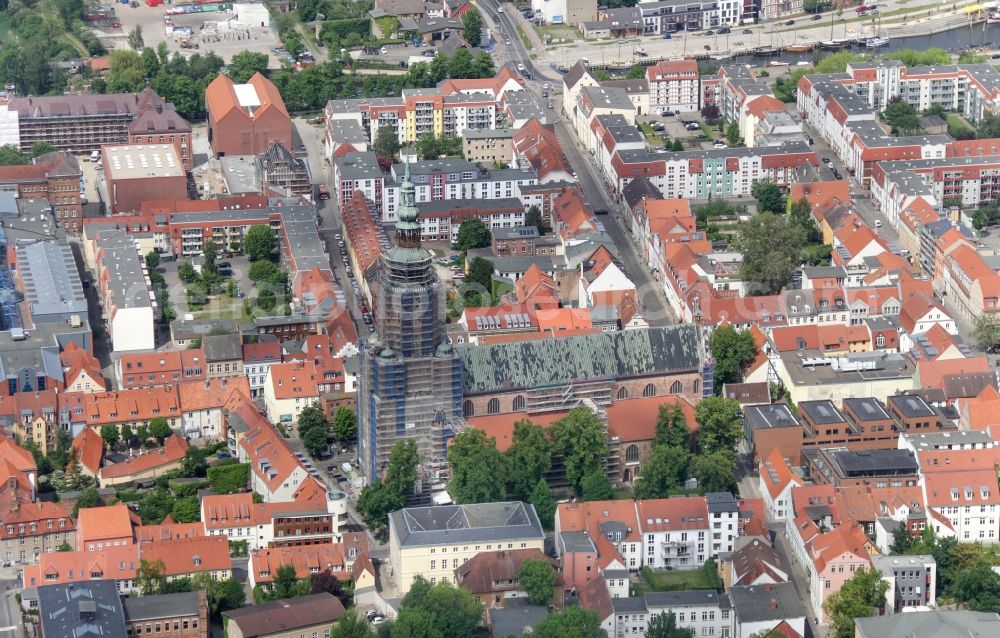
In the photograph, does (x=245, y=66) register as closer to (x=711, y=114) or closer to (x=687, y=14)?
(x=711, y=114)

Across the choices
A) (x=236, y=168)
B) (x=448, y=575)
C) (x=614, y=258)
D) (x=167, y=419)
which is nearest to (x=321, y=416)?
(x=167, y=419)

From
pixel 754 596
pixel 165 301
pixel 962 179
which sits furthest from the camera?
pixel 962 179

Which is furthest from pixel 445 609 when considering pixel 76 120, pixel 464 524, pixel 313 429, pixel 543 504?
pixel 76 120

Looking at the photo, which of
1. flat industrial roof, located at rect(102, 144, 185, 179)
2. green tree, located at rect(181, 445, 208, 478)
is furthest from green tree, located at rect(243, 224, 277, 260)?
green tree, located at rect(181, 445, 208, 478)

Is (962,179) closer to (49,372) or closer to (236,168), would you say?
Result: (236,168)

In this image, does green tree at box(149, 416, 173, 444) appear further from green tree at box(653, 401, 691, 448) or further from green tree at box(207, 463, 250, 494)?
green tree at box(653, 401, 691, 448)

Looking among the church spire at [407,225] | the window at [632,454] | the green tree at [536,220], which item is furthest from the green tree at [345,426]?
the green tree at [536,220]
